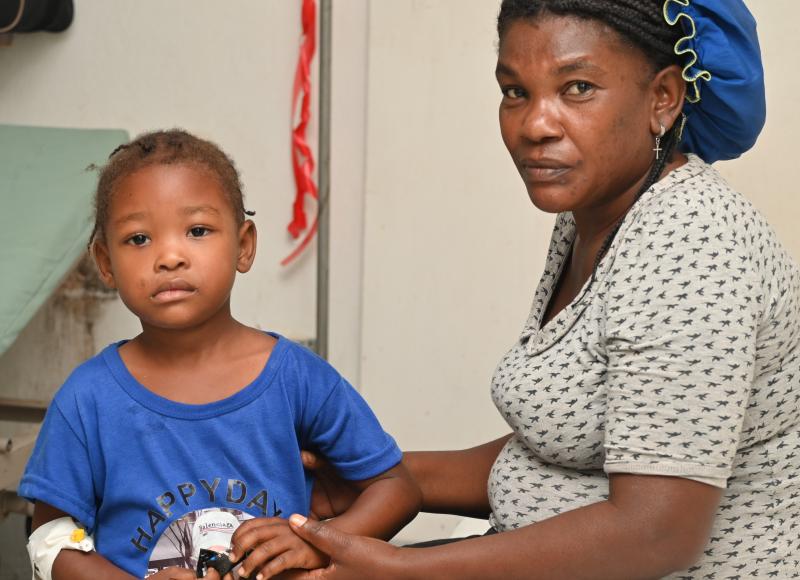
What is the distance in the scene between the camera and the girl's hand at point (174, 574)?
146 centimetres

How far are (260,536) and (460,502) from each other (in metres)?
Answer: 0.60

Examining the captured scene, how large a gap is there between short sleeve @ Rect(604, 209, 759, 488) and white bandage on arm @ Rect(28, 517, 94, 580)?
2.36 feet

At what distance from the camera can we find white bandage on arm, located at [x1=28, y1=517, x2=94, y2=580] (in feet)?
4.95

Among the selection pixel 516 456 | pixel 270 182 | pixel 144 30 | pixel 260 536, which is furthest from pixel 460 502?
pixel 144 30

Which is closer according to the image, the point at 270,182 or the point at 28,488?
the point at 28,488

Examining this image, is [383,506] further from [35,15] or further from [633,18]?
[35,15]

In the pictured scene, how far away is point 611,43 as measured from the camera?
154 centimetres

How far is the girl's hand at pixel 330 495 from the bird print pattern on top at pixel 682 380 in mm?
240

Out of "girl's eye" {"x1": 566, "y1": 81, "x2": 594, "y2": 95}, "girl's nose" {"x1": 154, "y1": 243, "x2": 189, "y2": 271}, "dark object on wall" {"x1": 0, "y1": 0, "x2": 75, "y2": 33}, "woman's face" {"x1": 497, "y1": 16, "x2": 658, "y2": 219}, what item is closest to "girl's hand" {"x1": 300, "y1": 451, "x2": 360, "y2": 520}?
"girl's nose" {"x1": 154, "y1": 243, "x2": 189, "y2": 271}

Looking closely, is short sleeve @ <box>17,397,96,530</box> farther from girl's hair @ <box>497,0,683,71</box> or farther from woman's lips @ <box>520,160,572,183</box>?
girl's hair @ <box>497,0,683,71</box>

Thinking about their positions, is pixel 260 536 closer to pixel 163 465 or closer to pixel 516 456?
pixel 163 465

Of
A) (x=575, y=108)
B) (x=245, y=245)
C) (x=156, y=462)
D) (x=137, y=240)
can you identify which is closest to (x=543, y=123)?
(x=575, y=108)

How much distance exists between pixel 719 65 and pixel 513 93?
0.30 metres

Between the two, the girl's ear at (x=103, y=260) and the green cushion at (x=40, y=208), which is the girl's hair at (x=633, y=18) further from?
the green cushion at (x=40, y=208)
